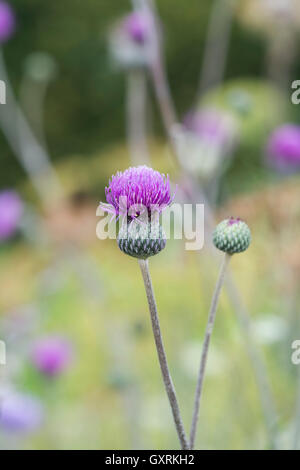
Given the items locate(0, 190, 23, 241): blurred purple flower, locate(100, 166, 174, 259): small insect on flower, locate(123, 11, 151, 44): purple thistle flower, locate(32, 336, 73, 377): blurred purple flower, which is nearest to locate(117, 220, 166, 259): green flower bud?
locate(100, 166, 174, 259): small insect on flower

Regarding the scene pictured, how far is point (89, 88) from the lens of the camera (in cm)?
802

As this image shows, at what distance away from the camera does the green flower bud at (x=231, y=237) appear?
0.93 metres

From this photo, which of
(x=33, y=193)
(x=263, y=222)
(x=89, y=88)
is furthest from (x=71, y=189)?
(x=263, y=222)

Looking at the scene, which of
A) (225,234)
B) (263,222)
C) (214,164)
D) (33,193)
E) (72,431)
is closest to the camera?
(225,234)

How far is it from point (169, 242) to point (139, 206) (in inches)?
82.0

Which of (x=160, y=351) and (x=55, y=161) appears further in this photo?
(x=55, y=161)

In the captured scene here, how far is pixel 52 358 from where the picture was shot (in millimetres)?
2375

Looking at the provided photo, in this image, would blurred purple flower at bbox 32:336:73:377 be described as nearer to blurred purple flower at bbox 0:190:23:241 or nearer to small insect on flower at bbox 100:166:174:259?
blurred purple flower at bbox 0:190:23:241

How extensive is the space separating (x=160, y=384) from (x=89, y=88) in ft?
18.0

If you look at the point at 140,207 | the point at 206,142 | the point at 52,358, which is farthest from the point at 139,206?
the point at 206,142

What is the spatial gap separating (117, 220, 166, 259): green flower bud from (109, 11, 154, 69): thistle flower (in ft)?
4.14

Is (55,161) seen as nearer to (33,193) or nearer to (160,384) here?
(33,193)

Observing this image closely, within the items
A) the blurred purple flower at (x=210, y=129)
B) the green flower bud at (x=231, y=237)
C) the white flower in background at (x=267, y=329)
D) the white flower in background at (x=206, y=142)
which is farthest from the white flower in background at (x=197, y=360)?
the green flower bud at (x=231, y=237)

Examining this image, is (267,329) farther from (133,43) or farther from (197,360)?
(133,43)
